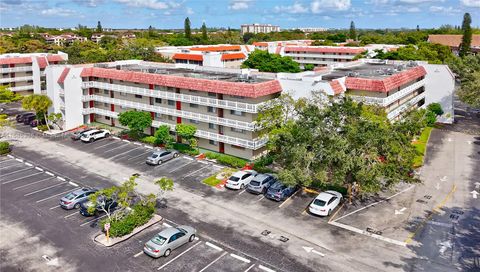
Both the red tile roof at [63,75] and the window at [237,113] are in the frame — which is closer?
the window at [237,113]

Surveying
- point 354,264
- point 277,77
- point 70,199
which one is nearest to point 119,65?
point 277,77

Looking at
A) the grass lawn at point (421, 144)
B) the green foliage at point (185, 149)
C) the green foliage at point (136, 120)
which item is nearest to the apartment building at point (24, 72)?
the green foliage at point (136, 120)

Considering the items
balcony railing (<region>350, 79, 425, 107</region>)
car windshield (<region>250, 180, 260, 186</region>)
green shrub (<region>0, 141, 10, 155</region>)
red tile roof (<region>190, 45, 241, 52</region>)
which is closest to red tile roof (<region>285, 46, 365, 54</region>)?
red tile roof (<region>190, 45, 241, 52</region>)

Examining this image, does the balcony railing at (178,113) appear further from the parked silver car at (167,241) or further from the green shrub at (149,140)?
the parked silver car at (167,241)

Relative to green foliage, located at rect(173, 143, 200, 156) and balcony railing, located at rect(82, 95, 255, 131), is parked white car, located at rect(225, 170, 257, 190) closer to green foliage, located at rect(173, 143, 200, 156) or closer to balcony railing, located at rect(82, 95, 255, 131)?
balcony railing, located at rect(82, 95, 255, 131)

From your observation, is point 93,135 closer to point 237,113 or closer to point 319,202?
point 237,113

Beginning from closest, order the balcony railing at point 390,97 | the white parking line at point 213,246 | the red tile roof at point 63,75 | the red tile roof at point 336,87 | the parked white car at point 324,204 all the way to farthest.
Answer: the white parking line at point 213,246
the parked white car at point 324,204
the balcony railing at point 390,97
the red tile roof at point 336,87
the red tile roof at point 63,75
